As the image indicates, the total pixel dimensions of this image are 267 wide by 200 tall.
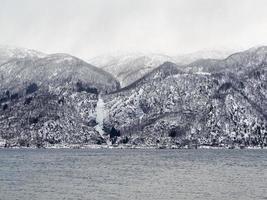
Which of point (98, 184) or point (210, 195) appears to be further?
point (98, 184)

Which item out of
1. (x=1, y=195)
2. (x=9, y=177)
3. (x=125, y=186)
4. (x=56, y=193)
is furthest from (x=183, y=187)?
(x=9, y=177)

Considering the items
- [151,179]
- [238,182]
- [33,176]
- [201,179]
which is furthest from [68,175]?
[238,182]

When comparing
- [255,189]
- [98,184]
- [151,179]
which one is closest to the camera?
[255,189]

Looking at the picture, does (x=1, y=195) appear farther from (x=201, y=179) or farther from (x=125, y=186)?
(x=201, y=179)

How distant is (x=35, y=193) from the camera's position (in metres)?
141

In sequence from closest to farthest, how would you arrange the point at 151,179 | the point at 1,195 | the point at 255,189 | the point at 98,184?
1. the point at 1,195
2. the point at 255,189
3. the point at 98,184
4. the point at 151,179

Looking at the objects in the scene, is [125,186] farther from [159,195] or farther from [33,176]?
[33,176]

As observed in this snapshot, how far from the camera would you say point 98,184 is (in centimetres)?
16388

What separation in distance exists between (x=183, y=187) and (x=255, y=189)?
72.5 ft

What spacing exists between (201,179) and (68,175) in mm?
53433

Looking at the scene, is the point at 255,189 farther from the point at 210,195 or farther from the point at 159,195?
the point at 159,195

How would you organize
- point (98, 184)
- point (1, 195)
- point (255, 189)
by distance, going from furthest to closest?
point (98, 184) < point (255, 189) < point (1, 195)

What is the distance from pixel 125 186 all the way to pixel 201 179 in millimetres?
36371

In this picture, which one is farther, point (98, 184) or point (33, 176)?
point (33, 176)
